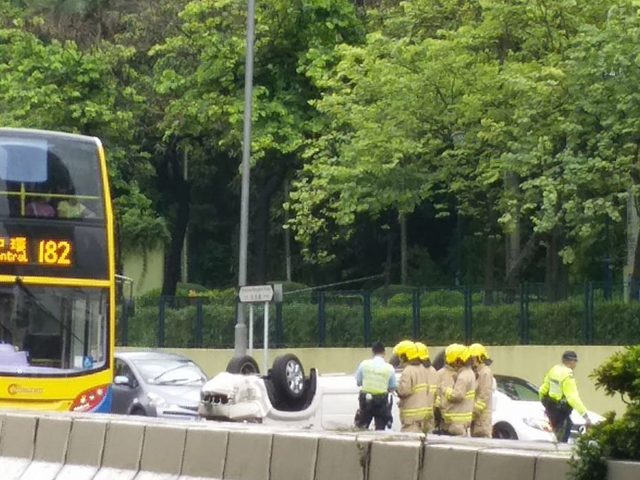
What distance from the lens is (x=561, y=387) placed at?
18.4m

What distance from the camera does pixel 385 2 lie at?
123 feet

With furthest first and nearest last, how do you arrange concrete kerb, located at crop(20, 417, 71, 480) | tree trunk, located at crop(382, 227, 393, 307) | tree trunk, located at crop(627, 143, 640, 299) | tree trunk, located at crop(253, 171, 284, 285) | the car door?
tree trunk, located at crop(382, 227, 393, 307) → tree trunk, located at crop(253, 171, 284, 285) → tree trunk, located at crop(627, 143, 640, 299) → the car door → concrete kerb, located at crop(20, 417, 71, 480)

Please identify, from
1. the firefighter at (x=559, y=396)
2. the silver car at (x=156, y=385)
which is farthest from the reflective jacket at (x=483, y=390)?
the silver car at (x=156, y=385)

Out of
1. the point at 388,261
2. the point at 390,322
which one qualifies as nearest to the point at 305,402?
the point at 390,322

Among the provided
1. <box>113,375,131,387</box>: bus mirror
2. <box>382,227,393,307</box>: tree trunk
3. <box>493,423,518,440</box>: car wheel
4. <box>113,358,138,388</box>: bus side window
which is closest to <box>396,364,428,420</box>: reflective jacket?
<box>493,423,518,440</box>: car wheel

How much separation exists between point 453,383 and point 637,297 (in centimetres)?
1163

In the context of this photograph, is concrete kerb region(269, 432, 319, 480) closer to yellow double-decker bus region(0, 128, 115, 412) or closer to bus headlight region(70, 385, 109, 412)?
yellow double-decker bus region(0, 128, 115, 412)

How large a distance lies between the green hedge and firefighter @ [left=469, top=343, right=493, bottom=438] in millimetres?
10504

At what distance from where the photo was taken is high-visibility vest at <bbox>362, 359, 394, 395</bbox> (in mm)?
18805

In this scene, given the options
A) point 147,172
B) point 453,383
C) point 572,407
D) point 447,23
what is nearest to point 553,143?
point 447,23

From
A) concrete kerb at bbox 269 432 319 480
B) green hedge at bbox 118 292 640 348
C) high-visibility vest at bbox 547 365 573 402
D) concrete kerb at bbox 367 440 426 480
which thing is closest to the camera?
concrete kerb at bbox 367 440 426 480

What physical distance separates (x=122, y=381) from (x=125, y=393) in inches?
24.2

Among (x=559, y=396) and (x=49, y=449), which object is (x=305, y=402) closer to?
(x=559, y=396)

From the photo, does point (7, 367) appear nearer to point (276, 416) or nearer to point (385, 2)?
point (276, 416)
